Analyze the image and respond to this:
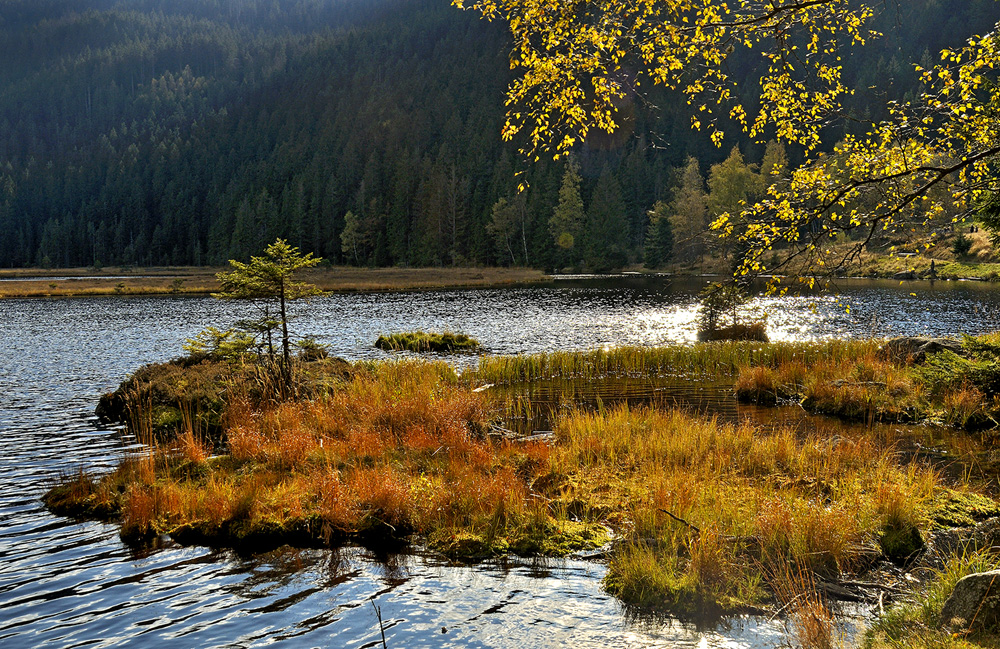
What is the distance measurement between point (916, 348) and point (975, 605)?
1627cm

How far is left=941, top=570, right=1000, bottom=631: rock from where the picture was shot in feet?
15.1

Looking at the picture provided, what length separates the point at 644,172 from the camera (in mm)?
120188

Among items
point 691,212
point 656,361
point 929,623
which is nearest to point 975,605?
point 929,623

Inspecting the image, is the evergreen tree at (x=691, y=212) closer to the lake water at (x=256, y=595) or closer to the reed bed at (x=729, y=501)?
the reed bed at (x=729, y=501)

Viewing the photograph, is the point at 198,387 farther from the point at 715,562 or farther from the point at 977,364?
the point at 977,364

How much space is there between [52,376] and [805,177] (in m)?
25.4

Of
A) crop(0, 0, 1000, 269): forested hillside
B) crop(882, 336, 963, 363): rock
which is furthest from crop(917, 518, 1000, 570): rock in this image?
crop(0, 0, 1000, 269): forested hillside

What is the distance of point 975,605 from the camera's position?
4.75 m

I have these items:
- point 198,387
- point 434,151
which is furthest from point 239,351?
point 434,151

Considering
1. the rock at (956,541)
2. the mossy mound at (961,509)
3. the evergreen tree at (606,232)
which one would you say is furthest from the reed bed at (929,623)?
the evergreen tree at (606,232)

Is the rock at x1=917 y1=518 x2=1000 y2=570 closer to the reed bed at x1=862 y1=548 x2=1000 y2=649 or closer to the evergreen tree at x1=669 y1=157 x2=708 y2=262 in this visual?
the reed bed at x1=862 y1=548 x2=1000 y2=649

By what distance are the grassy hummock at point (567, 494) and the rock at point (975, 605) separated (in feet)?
3.66

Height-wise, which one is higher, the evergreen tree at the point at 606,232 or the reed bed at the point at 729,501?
the evergreen tree at the point at 606,232

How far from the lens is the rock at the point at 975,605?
462 cm
